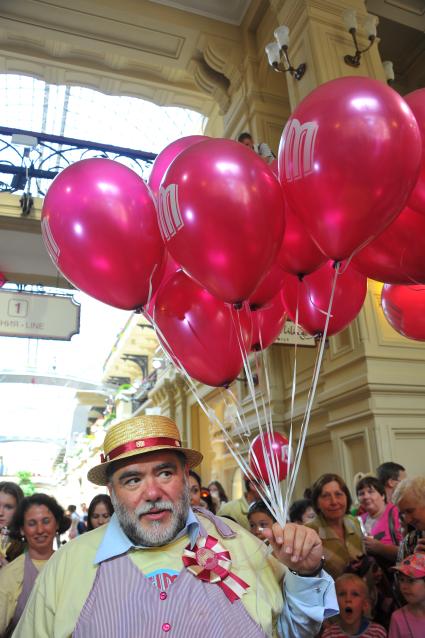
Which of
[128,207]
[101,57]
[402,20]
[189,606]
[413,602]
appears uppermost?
[101,57]

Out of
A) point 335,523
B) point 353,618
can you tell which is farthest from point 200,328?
point 353,618

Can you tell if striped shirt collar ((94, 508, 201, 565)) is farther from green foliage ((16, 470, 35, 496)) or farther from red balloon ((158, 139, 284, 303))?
green foliage ((16, 470, 35, 496))

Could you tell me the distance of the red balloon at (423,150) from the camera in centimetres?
220

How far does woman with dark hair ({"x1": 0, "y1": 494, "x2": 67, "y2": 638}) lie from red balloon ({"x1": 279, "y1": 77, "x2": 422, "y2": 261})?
222 cm

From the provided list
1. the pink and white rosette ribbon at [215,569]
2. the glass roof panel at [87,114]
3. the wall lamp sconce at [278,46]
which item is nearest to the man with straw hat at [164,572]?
the pink and white rosette ribbon at [215,569]

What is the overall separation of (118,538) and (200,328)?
4.23 ft

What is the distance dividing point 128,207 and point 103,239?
192 millimetres

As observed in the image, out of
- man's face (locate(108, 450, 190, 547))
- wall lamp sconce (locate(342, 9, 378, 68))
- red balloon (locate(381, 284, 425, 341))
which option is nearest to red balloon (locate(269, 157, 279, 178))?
red balloon (locate(381, 284, 425, 341))

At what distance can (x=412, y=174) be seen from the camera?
1998mm

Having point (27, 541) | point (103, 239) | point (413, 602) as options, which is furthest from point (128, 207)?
point (413, 602)

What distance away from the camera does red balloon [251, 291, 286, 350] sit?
3109 millimetres

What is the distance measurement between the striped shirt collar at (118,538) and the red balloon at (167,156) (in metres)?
1.85

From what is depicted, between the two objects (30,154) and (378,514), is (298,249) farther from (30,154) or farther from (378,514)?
(30,154)

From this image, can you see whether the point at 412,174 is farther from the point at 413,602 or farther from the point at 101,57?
the point at 101,57
